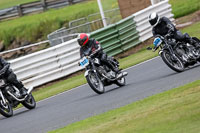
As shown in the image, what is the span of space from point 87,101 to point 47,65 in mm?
6714

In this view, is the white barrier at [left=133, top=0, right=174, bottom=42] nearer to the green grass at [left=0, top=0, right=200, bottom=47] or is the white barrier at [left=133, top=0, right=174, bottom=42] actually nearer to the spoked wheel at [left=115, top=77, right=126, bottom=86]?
the spoked wheel at [left=115, top=77, right=126, bottom=86]

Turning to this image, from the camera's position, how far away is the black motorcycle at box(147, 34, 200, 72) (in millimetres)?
14664

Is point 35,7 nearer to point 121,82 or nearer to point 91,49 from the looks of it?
point 121,82

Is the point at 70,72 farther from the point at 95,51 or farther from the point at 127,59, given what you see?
the point at 95,51

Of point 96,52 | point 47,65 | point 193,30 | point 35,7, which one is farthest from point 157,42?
point 35,7

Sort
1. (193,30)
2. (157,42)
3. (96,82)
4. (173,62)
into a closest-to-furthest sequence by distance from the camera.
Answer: (157,42) → (173,62) → (96,82) → (193,30)

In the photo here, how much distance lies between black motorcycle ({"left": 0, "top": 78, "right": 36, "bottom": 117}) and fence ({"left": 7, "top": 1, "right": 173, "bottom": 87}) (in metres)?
4.54

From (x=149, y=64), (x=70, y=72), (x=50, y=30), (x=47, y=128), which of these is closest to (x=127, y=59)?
(x=70, y=72)

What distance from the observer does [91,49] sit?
15.4 metres

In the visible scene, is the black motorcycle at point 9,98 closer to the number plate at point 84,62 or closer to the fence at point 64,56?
the number plate at point 84,62

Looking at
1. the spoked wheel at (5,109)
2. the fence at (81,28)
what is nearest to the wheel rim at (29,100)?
the spoked wheel at (5,109)

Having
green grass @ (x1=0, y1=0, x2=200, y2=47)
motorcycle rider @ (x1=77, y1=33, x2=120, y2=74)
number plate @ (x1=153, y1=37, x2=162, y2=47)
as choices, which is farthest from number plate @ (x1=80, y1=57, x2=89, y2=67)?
green grass @ (x1=0, y1=0, x2=200, y2=47)

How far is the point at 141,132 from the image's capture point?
8.54 meters

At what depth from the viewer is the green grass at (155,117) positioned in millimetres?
8508
